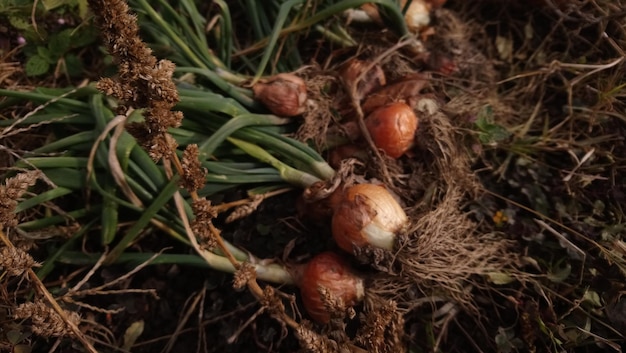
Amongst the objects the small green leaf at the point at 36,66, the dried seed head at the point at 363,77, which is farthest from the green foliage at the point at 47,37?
the dried seed head at the point at 363,77

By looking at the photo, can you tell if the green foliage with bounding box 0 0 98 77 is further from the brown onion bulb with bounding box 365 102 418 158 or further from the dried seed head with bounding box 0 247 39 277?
the brown onion bulb with bounding box 365 102 418 158

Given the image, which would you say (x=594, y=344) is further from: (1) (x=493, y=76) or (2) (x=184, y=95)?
(2) (x=184, y=95)

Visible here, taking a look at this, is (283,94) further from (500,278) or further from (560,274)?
(560,274)

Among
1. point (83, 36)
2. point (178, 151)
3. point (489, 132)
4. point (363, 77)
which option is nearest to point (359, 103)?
point (363, 77)

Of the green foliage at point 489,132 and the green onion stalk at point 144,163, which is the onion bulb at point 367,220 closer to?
the green onion stalk at point 144,163

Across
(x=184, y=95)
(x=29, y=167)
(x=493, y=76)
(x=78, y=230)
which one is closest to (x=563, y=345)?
(x=493, y=76)

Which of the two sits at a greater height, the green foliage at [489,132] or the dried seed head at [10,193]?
the dried seed head at [10,193]
